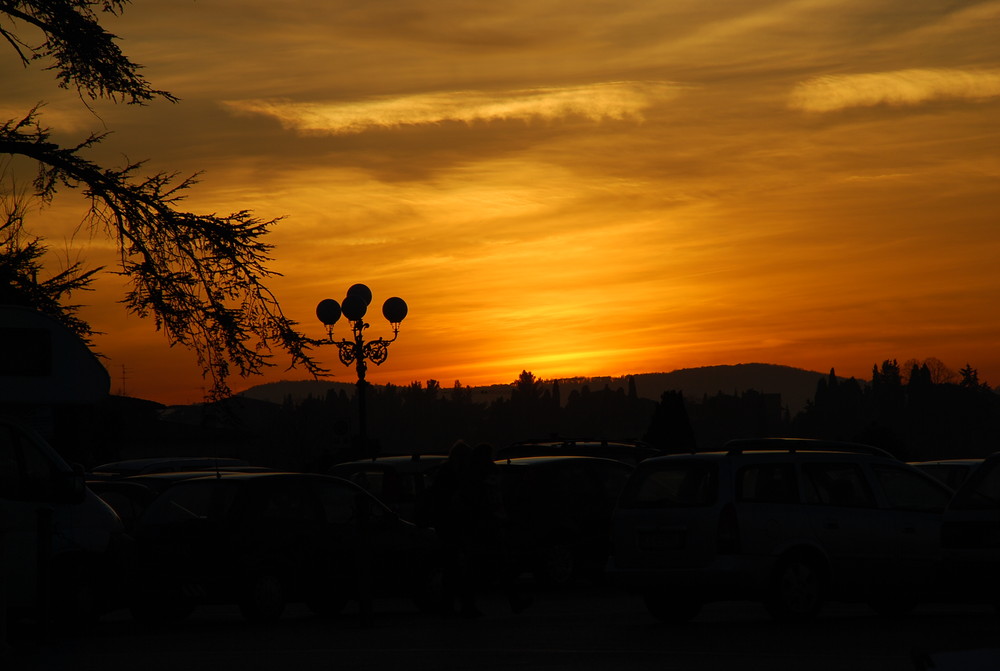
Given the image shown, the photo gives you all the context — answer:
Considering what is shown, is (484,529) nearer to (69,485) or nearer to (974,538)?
(69,485)

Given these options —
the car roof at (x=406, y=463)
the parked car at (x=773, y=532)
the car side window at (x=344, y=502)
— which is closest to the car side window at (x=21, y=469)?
the car side window at (x=344, y=502)

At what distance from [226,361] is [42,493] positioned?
333 inches

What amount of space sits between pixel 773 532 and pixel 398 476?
25.9 ft

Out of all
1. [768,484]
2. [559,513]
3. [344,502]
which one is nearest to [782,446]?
[768,484]

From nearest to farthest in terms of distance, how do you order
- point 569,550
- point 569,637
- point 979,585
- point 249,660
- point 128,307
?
point 249,660 → point 569,637 → point 979,585 → point 569,550 → point 128,307

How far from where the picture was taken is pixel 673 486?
52.2ft

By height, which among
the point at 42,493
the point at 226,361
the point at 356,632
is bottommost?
the point at 356,632

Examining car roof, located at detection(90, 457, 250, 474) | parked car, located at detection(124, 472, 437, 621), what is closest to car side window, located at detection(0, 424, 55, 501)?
parked car, located at detection(124, 472, 437, 621)

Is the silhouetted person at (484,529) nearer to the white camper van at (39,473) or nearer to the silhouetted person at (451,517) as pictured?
the silhouetted person at (451,517)

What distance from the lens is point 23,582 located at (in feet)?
48.8

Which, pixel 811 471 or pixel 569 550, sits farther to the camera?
pixel 569 550

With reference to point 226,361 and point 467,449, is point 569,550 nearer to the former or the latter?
point 467,449

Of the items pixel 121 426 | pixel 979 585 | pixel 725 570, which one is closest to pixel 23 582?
pixel 725 570

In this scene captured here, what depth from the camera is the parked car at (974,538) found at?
14766 millimetres
